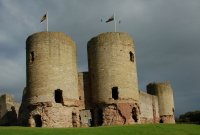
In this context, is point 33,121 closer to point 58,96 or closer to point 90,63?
point 58,96

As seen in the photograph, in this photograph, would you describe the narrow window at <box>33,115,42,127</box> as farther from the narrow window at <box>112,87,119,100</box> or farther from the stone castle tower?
the narrow window at <box>112,87,119,100</box>

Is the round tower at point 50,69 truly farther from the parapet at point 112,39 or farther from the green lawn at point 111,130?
the green lawn at point 111,130

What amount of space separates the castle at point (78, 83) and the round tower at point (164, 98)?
52.8 ft

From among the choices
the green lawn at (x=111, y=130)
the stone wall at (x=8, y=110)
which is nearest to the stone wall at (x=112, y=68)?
the green lawn at (x=111, y=130)

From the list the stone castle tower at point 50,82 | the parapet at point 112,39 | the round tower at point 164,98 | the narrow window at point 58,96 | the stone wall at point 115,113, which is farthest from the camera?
the round tower at point 164,98

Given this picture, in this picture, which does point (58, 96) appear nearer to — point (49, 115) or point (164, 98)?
point (49, 115)

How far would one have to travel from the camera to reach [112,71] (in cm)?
3219

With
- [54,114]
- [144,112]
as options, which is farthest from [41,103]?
[144,112]

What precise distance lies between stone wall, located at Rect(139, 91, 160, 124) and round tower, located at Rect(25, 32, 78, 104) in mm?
10771

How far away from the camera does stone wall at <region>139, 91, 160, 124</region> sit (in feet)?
133

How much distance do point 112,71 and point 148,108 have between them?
459 inches

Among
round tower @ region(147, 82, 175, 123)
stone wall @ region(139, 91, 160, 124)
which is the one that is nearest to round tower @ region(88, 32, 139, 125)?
stone wall @ region(139, 91, 160, 124)

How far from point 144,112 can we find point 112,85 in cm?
1010

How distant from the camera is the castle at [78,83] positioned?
30.1 metres
